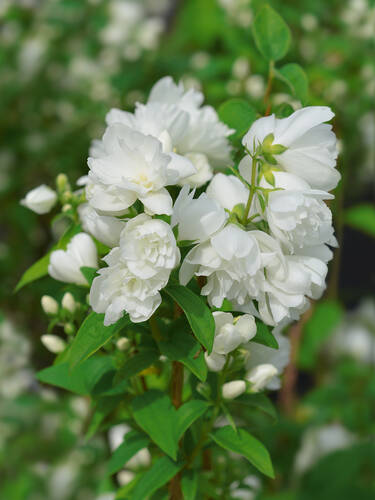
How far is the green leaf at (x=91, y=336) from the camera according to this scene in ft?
2.31

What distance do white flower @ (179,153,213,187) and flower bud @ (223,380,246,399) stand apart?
0.27 meters

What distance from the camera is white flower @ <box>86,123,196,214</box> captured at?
66 centimetres

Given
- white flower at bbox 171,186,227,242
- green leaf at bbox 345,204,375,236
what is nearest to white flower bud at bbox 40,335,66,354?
white flower at bbox 171,186,227,242

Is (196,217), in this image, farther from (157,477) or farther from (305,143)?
(157,477)

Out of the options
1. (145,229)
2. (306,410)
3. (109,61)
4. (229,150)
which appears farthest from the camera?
(109,61)

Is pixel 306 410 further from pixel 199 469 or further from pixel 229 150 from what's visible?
pixel 229 150

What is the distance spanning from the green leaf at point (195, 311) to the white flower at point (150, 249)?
5 cm

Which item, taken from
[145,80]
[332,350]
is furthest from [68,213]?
[332,350]

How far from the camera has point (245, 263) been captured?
2.21ft

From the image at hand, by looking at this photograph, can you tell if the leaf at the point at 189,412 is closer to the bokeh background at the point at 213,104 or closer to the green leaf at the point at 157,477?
the green leaf at the point at 157,477

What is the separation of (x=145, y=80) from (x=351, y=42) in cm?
87

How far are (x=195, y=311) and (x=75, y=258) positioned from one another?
23cm

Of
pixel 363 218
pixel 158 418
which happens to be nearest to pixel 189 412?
pixel 158 418

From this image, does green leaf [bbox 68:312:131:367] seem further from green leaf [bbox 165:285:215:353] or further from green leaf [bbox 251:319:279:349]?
green leaf [bbox 251:319:279:349]
